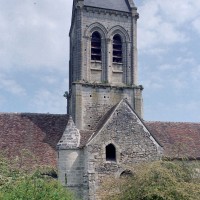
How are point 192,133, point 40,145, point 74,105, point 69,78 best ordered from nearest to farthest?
Result: point 40,145 → point 74,105 → point 192,133 → point 69,78

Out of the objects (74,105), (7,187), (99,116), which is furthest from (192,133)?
(7,187)

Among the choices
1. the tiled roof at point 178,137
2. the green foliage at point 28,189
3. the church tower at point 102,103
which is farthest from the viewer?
the tiled roof at point 178,137

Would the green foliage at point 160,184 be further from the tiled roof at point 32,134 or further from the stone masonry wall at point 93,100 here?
the stone masonry wall at point 93,100

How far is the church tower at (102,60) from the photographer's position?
2130cm

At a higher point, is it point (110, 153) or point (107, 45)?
point (107, 45)

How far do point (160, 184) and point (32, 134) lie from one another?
8837mm

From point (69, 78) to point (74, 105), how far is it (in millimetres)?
4182

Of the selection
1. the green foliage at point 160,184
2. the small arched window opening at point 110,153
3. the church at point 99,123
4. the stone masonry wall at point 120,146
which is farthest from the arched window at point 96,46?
the green foliage at point 160,184

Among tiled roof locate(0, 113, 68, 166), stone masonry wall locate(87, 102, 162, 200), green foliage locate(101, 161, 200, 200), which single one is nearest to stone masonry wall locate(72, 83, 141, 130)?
tiled roof locate(0, 113, 68, 166)

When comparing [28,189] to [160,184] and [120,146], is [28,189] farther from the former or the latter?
[120,146]

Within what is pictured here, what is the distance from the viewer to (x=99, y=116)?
2125cm

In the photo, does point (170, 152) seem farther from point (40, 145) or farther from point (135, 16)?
point (135, 16)

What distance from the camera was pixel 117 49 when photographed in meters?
23.1

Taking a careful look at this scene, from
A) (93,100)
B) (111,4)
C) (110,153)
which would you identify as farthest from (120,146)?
(111,4)
